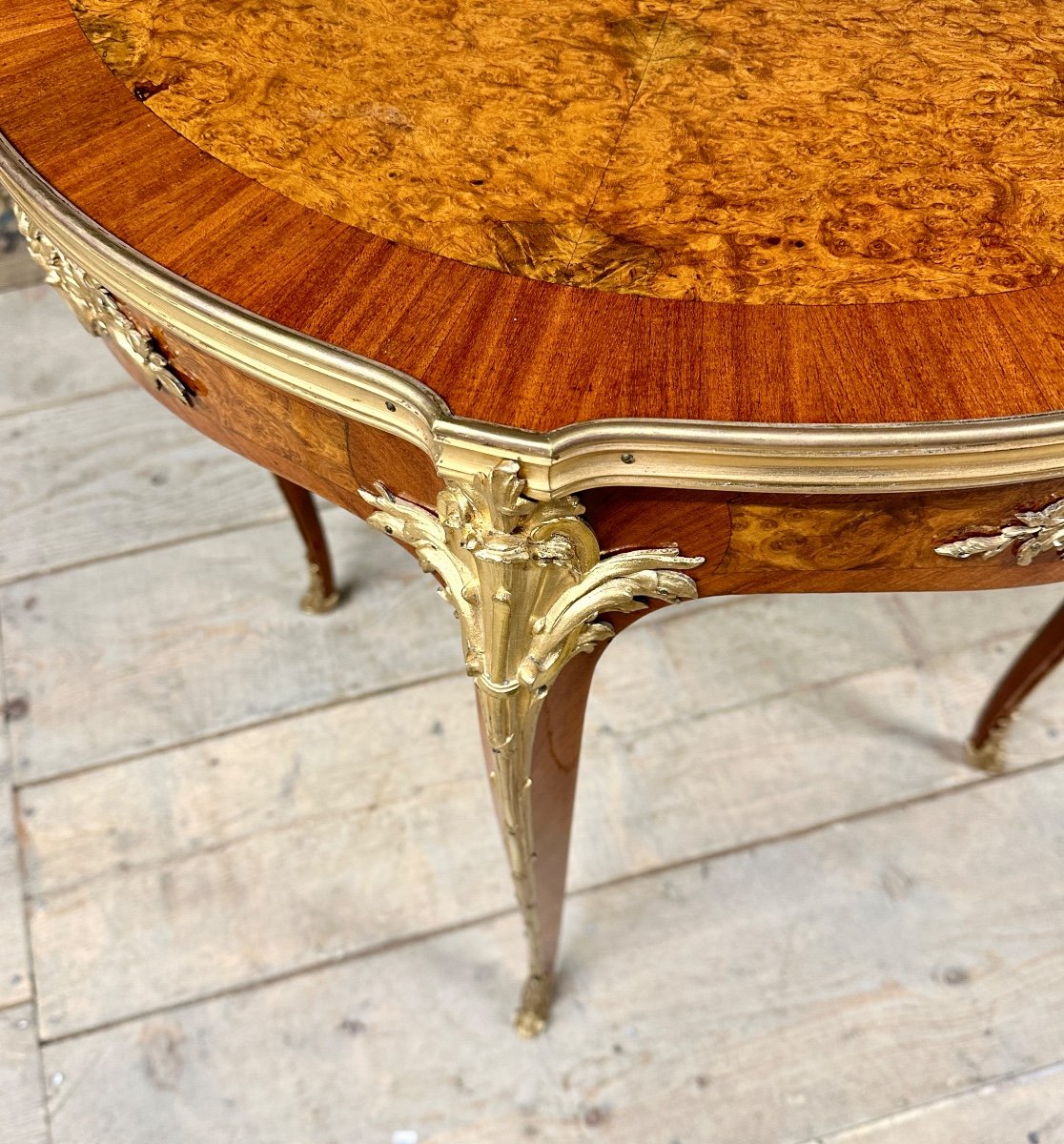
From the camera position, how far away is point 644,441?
387 millimetres

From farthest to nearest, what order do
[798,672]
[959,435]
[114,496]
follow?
[114,496], [798,672], [959,435]

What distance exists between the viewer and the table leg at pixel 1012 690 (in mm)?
829

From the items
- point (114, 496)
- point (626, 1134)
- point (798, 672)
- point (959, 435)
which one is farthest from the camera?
point (114, 496)

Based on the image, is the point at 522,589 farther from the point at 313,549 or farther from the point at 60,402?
the point at 60,402

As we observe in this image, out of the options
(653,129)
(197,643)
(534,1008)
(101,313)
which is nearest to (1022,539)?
(653,129)

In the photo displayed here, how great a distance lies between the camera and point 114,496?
116cm

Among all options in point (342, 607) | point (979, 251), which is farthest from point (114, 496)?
point (979, 251)

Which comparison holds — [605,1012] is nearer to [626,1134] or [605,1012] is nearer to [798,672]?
[626,1134]

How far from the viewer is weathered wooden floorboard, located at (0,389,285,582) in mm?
1127

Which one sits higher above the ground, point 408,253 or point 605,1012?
point 408,253

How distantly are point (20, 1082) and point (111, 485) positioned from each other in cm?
59

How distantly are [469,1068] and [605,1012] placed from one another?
4.4 inches

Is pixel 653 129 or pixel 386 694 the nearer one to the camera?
pixel 653 129

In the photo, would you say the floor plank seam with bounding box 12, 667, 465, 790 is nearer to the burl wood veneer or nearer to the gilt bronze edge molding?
the burl wood veneer
